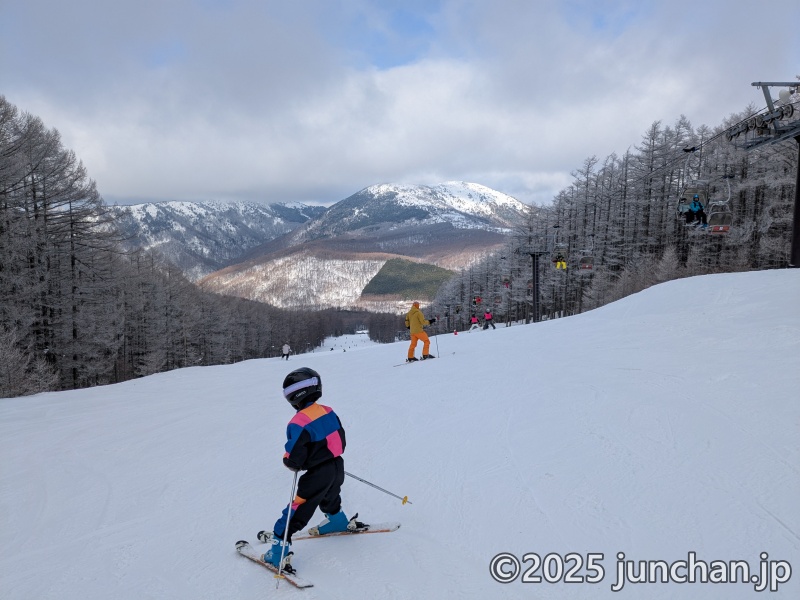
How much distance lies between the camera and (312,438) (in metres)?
3.60

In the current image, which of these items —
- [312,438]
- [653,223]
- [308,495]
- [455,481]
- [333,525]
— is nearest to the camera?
[312,438]

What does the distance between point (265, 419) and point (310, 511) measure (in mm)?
5635

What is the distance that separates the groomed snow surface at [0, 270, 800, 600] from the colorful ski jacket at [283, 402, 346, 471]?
94 cm

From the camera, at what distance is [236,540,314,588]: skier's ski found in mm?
3408

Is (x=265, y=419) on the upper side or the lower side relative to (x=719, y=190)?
lower

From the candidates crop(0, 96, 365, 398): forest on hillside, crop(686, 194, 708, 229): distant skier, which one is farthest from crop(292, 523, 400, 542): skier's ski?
crop(0, 96, 365, 398): forest on hillside

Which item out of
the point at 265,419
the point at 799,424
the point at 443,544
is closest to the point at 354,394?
the point at 265,419

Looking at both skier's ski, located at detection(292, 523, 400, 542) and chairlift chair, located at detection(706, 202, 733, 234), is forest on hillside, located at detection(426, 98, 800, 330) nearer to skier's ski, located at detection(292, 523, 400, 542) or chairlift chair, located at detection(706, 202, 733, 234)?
chairlift chair, located at detection(706, 202, 733, 234)

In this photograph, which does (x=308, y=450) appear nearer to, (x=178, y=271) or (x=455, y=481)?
(x=455, y=481)

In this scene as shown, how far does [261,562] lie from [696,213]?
17.3 meters

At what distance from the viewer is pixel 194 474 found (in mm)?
6090

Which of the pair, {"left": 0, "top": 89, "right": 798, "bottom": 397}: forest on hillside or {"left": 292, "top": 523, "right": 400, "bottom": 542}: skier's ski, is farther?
{"left": 0, "top": 89, "right": 798, "bottom": 397}: forest on hillside

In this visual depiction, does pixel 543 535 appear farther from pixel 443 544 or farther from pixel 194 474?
pixel 194 474

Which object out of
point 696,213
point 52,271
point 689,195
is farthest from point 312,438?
point 52,271
